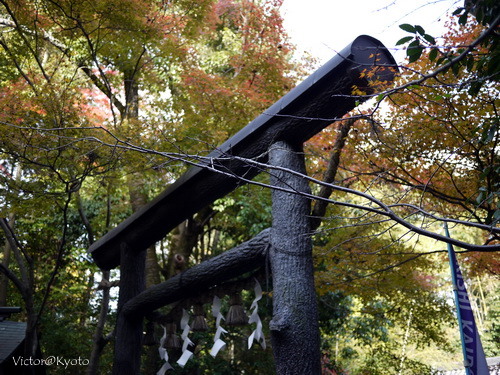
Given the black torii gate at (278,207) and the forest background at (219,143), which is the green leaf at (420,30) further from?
the black torii gate at (278,207)

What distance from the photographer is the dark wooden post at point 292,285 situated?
3061 mm

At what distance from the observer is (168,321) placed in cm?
468

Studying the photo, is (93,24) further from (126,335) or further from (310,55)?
(310,55)

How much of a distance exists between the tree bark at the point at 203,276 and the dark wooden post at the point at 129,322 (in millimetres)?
107

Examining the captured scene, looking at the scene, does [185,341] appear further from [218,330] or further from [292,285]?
[292,285]

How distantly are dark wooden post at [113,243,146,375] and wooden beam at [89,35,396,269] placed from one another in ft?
1.40

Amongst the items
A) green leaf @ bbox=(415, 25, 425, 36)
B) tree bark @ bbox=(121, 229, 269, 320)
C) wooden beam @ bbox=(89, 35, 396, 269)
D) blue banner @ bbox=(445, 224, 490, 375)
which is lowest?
blue banner @ bbox=(445, 224, 490, 375)

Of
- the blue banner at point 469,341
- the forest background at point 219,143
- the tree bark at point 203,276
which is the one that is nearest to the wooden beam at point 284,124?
the forest background at point 219,143

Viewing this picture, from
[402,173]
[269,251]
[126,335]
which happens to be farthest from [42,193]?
[402,173]

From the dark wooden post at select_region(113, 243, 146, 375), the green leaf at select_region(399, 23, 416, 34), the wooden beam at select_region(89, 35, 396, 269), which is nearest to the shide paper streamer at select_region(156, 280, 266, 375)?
the dark wooden post at select_region(113, 243, 146, 375)

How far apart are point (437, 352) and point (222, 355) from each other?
10782 millimetres

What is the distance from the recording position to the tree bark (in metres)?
3.62

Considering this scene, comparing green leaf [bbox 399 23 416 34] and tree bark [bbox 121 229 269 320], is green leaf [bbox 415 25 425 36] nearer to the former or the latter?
green leaf [bbox 399 23 416 34]

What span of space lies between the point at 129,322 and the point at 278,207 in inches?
92.8
